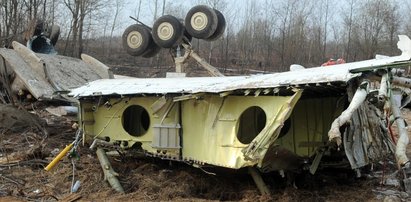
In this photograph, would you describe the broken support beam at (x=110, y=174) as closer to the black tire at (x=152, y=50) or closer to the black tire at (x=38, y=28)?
the black tire at (x=152, y=50)

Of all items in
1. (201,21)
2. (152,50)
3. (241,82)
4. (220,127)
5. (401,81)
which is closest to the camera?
(401,81)

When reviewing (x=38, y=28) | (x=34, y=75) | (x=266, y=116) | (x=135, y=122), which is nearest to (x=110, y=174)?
(x=135, y=122)

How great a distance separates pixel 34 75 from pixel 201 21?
5.68 meters

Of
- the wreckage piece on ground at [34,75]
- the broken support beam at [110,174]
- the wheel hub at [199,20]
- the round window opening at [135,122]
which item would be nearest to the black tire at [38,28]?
the wreckage piece on ground at [34,75]

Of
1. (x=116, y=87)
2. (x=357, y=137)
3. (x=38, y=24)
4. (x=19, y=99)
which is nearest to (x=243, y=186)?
(x=357, y=137)

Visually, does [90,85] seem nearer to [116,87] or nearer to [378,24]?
[116,87]

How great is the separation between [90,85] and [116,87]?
Result: 1207 mm

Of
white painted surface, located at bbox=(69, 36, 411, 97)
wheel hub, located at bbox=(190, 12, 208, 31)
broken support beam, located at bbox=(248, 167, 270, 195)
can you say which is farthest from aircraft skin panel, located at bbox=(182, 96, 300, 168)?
wheel hub, located at bbox=(190, 12, 208, 31)

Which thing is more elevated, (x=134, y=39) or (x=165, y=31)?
(x=165, y=31)

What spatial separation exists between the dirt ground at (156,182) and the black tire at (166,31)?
184 inches

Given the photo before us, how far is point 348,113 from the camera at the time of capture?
652 centimetres

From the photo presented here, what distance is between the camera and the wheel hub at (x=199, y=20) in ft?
50.2

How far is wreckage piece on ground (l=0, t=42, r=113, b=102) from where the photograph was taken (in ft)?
51.3

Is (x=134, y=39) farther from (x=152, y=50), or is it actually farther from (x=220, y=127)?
(x=220, y=127)
